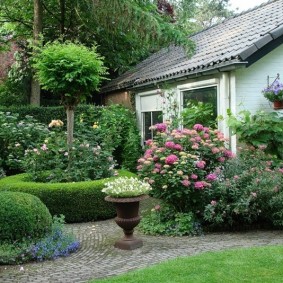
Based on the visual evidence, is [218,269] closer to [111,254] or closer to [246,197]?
[111,254]

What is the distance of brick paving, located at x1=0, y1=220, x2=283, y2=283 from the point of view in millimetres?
5113

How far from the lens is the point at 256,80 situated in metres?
8.93

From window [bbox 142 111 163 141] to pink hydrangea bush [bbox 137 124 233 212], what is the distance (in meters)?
4.66

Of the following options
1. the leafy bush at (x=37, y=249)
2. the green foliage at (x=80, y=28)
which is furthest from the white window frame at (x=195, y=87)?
the green foliage at (x=80, y=28)

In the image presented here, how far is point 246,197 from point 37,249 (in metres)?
3.53

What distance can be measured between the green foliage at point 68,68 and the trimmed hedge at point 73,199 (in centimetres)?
209

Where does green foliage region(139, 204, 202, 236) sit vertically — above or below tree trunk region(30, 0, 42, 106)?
below

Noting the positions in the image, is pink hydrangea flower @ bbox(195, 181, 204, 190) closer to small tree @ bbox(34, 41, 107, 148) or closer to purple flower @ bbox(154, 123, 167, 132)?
purple flower @ bbox(154, 123, 167, 132)

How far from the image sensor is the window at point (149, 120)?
42.3 feet

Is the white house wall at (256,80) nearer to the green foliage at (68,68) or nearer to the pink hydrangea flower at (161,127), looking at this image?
the pink hydrangea flower at (161,127)

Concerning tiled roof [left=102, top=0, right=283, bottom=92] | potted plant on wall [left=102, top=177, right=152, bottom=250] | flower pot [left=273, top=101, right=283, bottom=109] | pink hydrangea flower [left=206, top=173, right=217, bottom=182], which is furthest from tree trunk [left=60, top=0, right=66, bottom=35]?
potted plant on wall [left=102, top=177, right=152, bottom=250]

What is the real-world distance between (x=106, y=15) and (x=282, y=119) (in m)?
7.69

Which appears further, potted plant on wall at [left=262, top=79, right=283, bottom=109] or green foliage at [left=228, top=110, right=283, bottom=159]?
potted plant on wall at [left=262, top=79, right=283, bottom=109]

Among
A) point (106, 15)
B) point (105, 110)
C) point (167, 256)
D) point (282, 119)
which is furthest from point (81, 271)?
point (106, 15)
